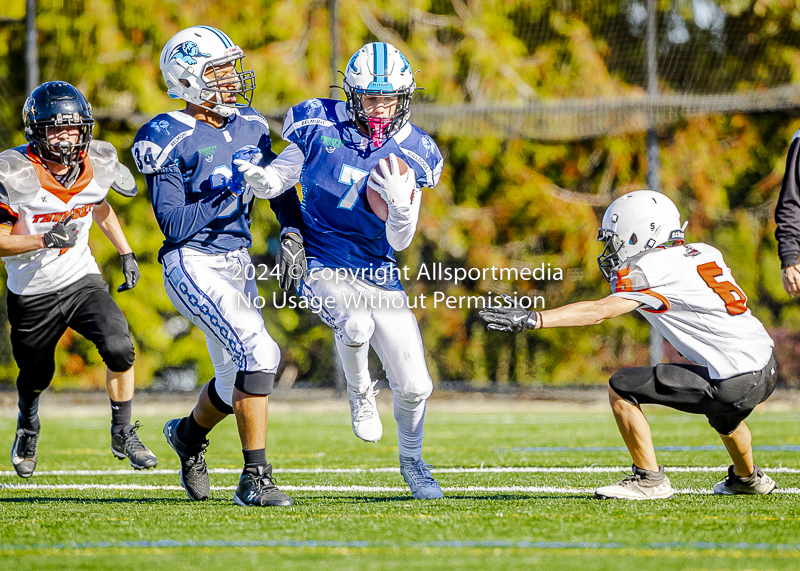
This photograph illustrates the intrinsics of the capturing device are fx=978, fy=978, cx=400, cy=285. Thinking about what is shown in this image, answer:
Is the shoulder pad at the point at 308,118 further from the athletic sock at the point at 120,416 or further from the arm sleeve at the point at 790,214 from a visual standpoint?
the arm sleeve at the point at 790,214

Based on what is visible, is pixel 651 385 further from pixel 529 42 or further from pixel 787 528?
pixel 529 42

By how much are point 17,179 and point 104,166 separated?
1.56 feet

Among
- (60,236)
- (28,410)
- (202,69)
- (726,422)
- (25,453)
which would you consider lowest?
(25,453)

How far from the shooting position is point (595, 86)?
11531 mm

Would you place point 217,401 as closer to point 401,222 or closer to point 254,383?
point 254,383

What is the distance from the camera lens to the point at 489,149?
11.3 metres

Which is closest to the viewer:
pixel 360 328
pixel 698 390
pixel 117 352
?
pixel 698 390

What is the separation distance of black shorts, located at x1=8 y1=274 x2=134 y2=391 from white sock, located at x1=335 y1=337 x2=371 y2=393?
1246 mm

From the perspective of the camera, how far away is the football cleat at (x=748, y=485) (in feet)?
14.3

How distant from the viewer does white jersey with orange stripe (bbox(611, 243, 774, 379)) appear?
13.8 ft

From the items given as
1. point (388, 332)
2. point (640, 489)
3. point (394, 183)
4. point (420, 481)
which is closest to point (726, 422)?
point (640, 489)

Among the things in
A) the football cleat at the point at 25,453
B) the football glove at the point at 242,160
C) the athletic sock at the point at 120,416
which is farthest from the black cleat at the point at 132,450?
the football glove at the point at 242,160

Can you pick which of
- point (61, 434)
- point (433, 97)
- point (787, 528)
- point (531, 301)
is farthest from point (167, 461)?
point (433, 97)

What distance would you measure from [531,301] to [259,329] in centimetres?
679
